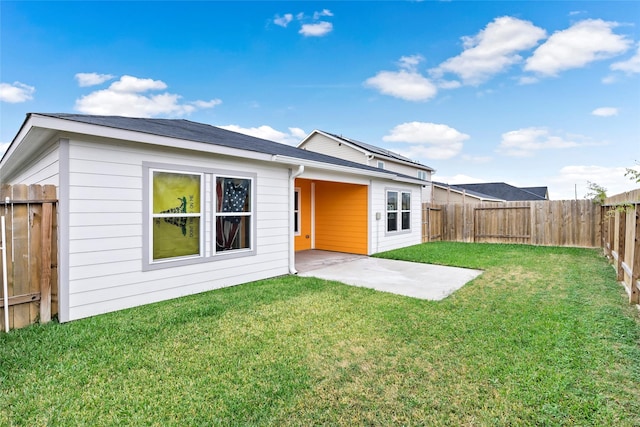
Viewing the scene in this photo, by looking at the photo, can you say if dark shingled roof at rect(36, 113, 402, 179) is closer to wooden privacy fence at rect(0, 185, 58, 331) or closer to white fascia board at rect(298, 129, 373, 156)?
wooden privacy fence at rect(0, 185, 58, 331)

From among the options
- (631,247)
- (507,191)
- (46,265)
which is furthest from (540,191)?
(46,265)

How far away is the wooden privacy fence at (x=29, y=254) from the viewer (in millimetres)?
3721

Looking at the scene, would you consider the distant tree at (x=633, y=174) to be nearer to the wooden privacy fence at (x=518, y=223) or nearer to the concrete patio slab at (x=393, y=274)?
the concrete patio slab at (x=393, y=274)

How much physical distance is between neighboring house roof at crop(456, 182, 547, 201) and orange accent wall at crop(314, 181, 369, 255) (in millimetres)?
21205

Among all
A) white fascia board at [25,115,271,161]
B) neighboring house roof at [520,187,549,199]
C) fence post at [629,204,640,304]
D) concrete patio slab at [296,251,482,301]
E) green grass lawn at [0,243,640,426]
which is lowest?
green grass lawn at [0,243,640,426]

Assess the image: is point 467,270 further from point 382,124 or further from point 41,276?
point 382,124

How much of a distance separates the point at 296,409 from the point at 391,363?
3.62 feet

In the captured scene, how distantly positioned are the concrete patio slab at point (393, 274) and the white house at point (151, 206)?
1.19 metres

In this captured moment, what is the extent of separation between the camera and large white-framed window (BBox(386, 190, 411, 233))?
Answer: 1076cm

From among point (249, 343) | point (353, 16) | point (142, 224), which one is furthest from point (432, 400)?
point (353, 16)

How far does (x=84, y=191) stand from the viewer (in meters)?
4.15

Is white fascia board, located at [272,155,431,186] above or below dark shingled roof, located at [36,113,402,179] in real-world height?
below

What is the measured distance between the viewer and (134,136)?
14.4 feet

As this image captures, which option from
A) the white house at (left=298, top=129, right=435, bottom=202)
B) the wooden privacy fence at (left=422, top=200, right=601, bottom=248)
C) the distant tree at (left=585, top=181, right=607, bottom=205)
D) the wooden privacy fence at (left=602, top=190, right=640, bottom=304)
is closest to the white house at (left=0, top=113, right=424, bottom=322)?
the wooden privacy fence at (left=602, top=190, right=640, bottom=304)
